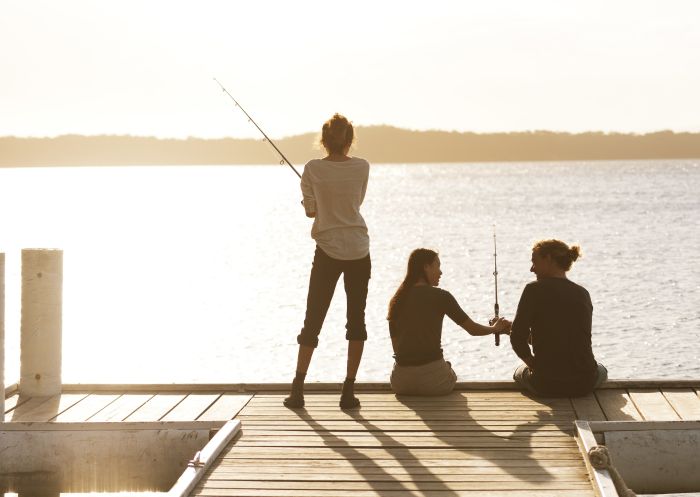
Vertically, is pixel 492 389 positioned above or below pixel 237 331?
above

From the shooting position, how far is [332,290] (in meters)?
6.82

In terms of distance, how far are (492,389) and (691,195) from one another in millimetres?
82399

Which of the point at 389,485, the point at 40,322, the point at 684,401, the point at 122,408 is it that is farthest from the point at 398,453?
the point at 40,322

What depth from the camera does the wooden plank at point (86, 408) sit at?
22.1ft

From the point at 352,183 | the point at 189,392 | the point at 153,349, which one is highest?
the point at 352,183

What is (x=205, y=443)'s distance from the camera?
621 cm

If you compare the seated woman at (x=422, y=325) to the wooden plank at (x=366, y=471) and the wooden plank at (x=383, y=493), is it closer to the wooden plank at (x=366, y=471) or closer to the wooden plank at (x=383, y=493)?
the wooden plank at (x=366, y=471)

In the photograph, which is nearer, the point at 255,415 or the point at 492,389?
the point at 255,415

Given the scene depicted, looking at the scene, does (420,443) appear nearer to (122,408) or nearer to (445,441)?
(445,441)

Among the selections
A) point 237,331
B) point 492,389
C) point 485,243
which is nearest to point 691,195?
point 485,243

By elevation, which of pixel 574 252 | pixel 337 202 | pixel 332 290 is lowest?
pixel 332 290

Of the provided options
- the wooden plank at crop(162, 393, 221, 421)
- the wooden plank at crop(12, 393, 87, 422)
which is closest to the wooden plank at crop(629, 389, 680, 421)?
the wooden plank at crop(162, 393, 221, 421)

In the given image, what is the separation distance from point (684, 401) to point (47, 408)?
4.11 m

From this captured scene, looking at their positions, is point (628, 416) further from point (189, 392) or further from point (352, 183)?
point (189, 392)
